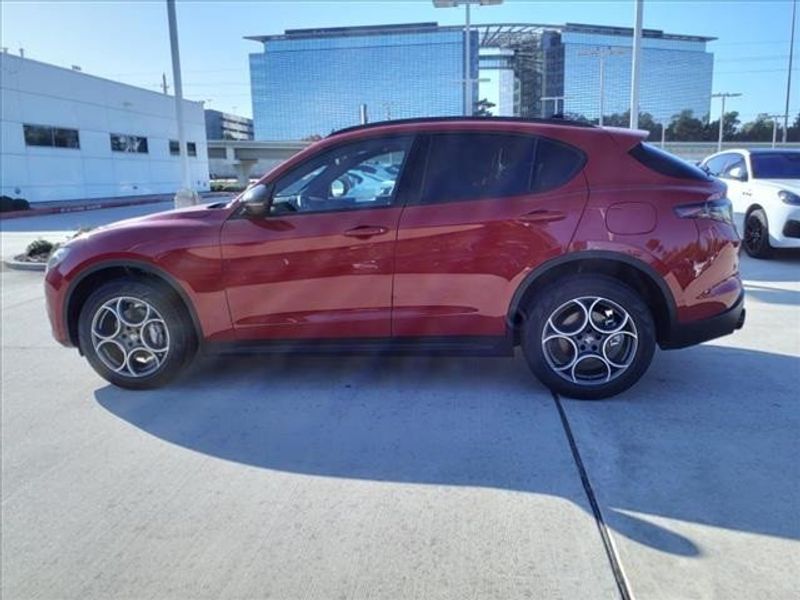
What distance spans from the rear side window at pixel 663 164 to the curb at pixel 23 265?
30.5ft

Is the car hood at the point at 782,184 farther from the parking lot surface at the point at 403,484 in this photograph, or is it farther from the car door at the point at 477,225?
the car door at the point at 477,225

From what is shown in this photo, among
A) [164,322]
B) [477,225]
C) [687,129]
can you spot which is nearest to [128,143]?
[164,322]

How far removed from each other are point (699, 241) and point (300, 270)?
2495 mm

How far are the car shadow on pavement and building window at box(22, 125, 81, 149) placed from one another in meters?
28.1

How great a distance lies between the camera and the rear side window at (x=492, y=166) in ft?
13.1

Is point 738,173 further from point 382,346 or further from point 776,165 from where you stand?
point 382,346

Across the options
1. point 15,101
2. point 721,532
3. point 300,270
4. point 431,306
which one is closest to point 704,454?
point 721,532

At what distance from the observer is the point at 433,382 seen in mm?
4422

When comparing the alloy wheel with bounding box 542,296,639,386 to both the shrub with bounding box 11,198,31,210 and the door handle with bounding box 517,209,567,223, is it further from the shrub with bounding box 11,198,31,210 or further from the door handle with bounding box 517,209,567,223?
the shrub with bounding box 11,198,31,210

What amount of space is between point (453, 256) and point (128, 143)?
36.4 m

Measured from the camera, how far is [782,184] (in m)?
9.04

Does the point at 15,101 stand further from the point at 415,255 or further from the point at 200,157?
the point at 415,255

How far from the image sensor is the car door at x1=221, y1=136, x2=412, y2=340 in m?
4.03

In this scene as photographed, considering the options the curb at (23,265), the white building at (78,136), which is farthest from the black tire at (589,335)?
the white building at (78,136)
